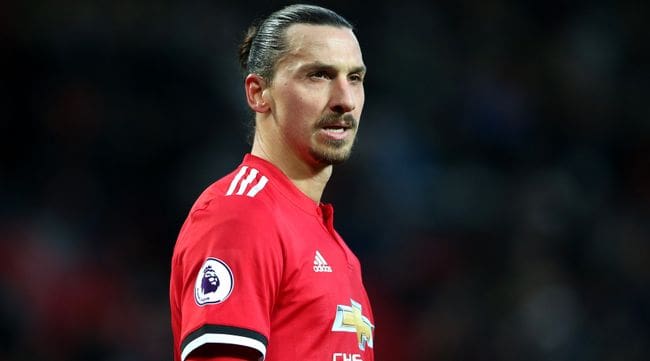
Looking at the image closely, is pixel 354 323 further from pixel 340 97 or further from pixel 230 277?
pixel 340 97

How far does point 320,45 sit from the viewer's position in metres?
2.57

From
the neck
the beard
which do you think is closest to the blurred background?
the neck

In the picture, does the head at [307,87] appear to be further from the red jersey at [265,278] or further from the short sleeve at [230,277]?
the short sleeve at [230,277]


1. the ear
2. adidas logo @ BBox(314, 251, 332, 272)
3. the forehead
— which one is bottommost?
adidas logo @ BBox(314, 251, 332, 272)

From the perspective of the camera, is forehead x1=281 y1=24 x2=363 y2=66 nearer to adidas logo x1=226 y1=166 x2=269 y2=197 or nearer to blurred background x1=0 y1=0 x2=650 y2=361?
adidas logo x1=226 y1=166 x2=269 y2=197

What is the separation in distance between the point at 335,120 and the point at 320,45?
21cm

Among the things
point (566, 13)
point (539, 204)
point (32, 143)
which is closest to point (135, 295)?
point (32, 143)

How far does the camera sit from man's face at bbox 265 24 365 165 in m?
2.55

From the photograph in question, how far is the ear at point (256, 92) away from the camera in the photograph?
104 inches

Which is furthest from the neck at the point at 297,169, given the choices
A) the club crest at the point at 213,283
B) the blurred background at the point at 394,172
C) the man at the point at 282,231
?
the blurred background at the point at 394,172

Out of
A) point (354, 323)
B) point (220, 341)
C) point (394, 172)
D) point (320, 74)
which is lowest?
point (394, 172)

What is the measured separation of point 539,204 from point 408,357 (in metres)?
1.53

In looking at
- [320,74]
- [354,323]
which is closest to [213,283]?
[354,323]

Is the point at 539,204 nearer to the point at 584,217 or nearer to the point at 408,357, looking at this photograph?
the point at 584,217
